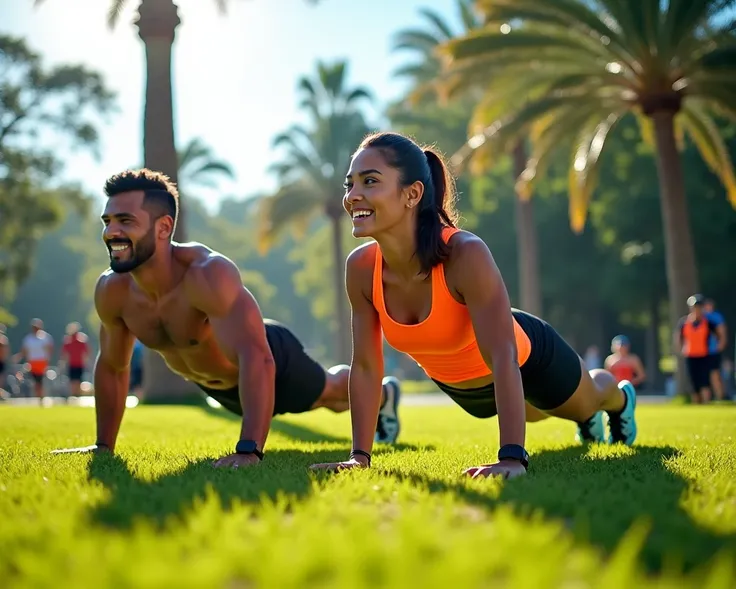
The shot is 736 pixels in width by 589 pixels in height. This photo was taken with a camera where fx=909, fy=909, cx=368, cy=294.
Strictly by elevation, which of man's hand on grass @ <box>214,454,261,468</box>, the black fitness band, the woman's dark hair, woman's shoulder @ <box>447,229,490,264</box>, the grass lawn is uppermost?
the woman's dark hair

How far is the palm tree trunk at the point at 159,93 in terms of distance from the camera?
17172 mm

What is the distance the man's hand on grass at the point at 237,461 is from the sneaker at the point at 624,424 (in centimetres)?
303

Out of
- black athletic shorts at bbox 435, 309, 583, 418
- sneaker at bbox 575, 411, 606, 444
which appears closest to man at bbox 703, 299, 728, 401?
sneaker at bbox 575, 411, 606, 444

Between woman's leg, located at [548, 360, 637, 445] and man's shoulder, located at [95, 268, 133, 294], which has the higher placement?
man's shoulder, located at [95, 268, 133, 294]

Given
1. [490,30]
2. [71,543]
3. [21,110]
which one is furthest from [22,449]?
[21,110]

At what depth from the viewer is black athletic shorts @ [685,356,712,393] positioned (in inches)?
674

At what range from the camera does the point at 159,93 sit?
17.4 meters

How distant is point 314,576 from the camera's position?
2.01 m

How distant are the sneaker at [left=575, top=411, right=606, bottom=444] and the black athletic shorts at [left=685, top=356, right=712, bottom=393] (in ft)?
37.2

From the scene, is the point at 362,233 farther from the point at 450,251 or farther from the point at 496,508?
the point at 496,508

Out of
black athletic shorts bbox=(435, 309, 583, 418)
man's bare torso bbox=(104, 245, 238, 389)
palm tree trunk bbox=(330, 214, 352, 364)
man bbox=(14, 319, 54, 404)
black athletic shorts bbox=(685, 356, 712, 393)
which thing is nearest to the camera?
black athletic shorts bbox=(435, 309, 583, 418)

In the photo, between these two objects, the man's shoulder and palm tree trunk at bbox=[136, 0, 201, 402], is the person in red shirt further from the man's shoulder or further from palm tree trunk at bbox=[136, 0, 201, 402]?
the man's shoulder

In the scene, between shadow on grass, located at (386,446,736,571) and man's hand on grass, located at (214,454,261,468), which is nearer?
shadow on grass, located at (386,446,736,571)

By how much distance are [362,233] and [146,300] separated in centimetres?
191
